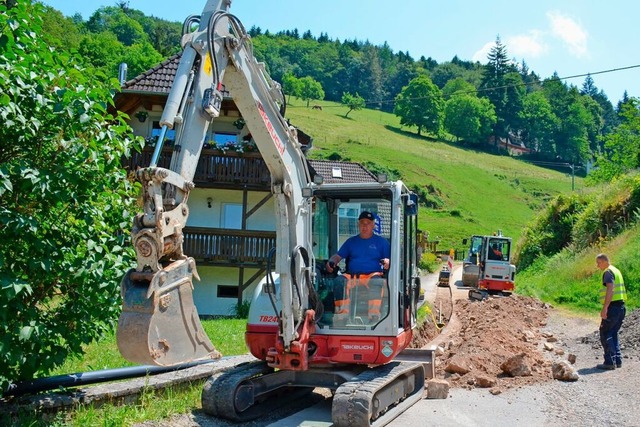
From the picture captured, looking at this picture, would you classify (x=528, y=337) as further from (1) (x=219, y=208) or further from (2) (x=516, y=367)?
(1) (x=219, y=208)

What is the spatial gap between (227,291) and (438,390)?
15614 mm

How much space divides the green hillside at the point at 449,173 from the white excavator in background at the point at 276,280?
52.4 meters

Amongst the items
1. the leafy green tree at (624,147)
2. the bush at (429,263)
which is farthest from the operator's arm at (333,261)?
the bush at (429,263)

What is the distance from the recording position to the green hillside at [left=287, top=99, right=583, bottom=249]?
7169 centimetres

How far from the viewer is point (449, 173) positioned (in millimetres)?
87250

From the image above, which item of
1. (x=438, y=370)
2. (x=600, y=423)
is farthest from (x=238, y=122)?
(x=600, y=423)

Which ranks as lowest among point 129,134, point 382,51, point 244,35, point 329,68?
point 129,134

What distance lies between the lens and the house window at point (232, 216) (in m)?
24.2

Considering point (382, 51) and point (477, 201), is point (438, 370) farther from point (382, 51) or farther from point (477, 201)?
point (382, 51)

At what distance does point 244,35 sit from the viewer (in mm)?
7332

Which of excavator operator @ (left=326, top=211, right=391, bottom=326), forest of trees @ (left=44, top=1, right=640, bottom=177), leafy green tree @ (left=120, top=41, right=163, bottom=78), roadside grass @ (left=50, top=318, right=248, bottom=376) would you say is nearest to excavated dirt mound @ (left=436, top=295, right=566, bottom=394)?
excavator operator @ (left=326, top=211, right=391, bottom=326)

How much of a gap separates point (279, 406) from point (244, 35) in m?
4.69

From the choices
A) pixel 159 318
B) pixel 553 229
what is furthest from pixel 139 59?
pixel 159 318

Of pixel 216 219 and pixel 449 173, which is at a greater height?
pixel 449 173
